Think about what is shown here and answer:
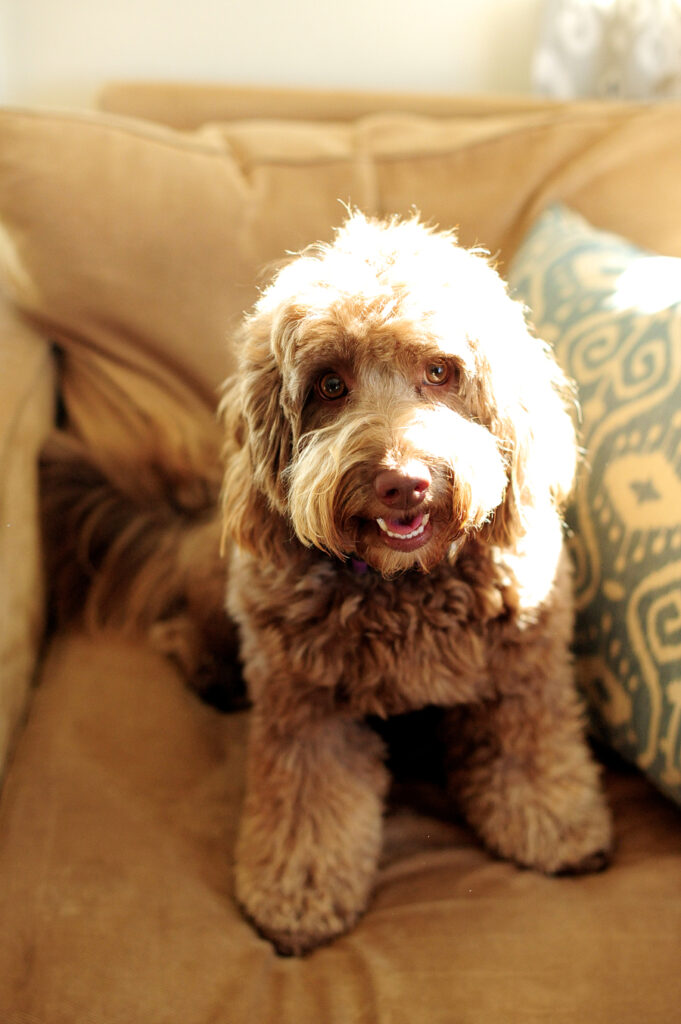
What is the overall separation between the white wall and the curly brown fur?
104cm

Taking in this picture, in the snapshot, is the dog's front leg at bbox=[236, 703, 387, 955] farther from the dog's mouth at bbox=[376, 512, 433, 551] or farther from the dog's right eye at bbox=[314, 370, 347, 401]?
the dog's right eye at bbox=[314, 370, 347, 401]

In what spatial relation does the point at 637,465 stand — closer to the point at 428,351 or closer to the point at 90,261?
the point at 428,351

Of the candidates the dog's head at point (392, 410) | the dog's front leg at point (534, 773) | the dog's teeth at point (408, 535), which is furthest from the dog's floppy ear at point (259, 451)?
the dog's front leg at point (534, 773)

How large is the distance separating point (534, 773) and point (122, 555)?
874 mm

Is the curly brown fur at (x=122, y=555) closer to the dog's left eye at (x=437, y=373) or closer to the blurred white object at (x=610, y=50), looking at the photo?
the dog's left eye at (x=437, y=373)

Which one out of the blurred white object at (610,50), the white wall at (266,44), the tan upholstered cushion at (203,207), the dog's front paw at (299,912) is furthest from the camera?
the white wall at (266,44)

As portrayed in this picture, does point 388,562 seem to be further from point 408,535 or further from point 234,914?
point 234,914

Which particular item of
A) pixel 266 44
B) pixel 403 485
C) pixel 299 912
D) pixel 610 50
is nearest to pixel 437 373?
pixel 403 485

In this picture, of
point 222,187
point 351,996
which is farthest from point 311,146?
point 351,996

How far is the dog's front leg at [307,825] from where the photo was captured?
1.25 meters

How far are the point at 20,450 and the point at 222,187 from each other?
0.64m

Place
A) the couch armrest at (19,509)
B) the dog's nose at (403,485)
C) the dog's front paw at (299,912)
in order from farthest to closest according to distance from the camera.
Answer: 1. the couch armrest at (19,509)
2. the dog's front paw at (299,912)
3. the dog's nose at (403,485)

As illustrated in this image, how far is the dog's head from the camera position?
106 centimetres

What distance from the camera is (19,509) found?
5.03 ft
